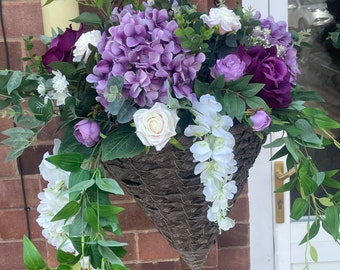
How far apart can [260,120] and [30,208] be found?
77 cm

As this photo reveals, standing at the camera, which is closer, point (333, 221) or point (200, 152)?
point (200, 152)

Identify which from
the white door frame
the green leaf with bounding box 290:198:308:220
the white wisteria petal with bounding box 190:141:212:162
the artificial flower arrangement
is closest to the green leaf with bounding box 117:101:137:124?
the artificial flower arrangement

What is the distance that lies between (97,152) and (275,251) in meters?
1.03

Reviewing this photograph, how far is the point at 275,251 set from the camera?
163cm

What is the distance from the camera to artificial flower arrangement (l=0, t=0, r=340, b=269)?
70cm

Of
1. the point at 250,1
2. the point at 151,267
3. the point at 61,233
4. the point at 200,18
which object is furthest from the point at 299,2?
the point at 61,233

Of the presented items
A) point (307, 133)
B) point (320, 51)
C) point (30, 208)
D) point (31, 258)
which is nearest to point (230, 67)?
point (307, 133)

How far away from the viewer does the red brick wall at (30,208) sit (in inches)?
46.9

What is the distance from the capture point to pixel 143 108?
0.74m

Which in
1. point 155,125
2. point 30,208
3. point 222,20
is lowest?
point 30,208

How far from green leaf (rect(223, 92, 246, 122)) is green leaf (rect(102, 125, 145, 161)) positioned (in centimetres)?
14

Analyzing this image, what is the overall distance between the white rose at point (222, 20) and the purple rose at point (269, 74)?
0.13ft

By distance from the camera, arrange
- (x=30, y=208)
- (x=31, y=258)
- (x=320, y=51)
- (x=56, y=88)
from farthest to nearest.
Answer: (x=320, y=51) < (x=30, y=208) < (x=56, y=88) < (x=31, y=258)

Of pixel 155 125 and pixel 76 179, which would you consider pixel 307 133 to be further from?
pixel 76 179
